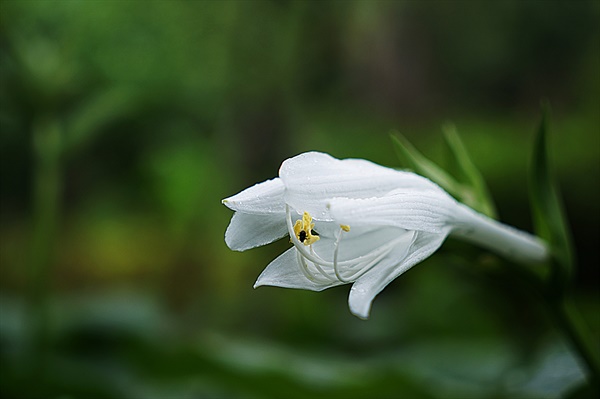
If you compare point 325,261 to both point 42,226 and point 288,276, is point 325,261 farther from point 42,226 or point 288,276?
point 42,226

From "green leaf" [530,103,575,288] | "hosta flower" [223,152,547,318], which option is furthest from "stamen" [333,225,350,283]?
Answer: "green leaf" [530,103,575,288]

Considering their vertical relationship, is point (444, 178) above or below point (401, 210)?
above

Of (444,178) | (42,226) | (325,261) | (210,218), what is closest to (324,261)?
(325,261)

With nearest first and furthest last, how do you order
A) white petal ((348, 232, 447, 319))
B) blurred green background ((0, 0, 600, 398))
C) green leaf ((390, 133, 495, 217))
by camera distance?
1. white petal ((348, 232, 447, 319))
2. green leaf ((390, 133, 495, 217))
3. blurred green background ((0, 0, 600, 398))

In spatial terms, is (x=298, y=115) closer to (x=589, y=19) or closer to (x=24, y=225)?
(x=24, y=225)

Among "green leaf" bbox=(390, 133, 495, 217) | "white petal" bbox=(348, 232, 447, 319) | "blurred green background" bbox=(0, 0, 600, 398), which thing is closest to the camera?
"white petal" bbox=(348, 232, 447, 319)

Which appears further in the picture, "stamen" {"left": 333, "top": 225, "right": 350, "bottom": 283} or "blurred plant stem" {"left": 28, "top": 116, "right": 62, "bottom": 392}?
"blurred plant stem" {"left": 28, "top": 116, "right": 62, "bottom": 392}

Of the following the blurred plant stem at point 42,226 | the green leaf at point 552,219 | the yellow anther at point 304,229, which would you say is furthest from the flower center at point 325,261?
the blurred plant stem at point 42,226

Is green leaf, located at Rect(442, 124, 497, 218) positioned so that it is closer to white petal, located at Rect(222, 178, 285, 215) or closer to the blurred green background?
the blurred green background
